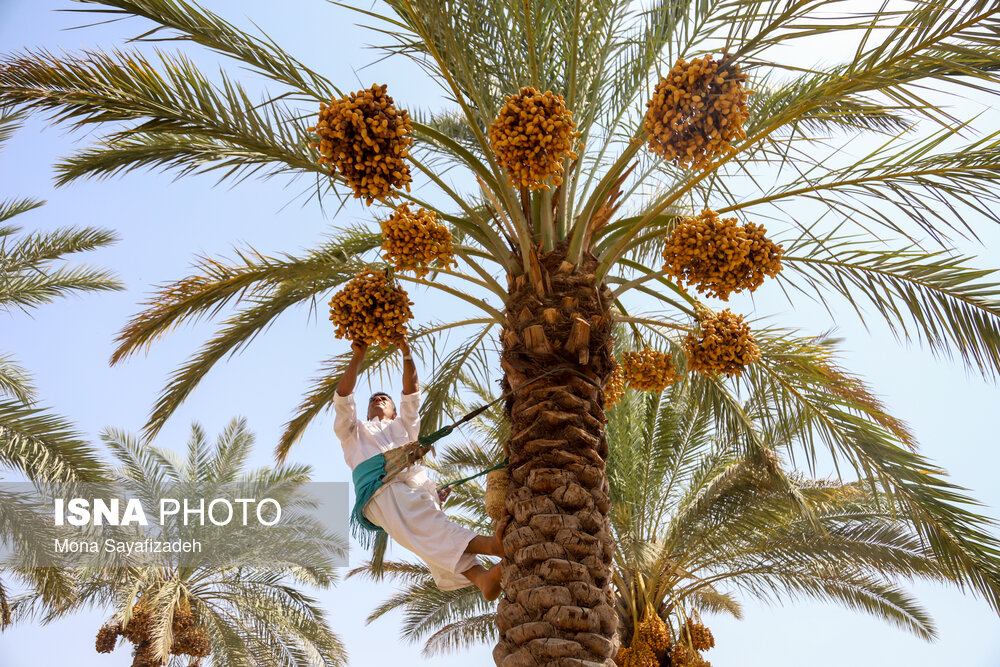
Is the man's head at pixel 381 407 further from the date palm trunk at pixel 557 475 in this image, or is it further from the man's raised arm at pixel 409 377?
the date palm trunk at pixel 557 475

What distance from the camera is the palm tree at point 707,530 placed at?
10.1 m

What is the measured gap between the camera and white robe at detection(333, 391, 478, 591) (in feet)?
15.7

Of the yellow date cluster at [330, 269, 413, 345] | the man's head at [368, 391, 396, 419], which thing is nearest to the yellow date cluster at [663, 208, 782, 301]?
the yellow date cluster at [330, 269, 413, 345]

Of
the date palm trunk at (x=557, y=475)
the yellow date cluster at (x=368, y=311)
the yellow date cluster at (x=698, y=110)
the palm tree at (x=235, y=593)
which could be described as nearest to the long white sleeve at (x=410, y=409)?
the date palm trunk at (x=557, y=475)

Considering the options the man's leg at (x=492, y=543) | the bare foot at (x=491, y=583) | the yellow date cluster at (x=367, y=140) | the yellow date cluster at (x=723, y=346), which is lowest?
the bare foot at (x=491, y=583)

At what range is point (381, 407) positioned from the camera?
244 inches

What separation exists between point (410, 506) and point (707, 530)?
252 inches

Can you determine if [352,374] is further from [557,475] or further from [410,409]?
[557,475]

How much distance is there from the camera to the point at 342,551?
15.4 m

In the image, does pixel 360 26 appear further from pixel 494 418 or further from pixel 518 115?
pixel 494 418

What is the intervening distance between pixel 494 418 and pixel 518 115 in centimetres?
453

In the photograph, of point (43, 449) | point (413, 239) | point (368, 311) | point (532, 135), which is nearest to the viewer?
point (532, 135)

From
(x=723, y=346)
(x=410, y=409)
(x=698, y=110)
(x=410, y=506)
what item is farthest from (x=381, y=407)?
(x=698, y=110)

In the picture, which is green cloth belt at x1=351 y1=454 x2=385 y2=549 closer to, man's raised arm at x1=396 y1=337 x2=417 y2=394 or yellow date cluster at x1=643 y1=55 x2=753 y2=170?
man's raised arm at x1=396 y1=337 x2=417 y2=394
